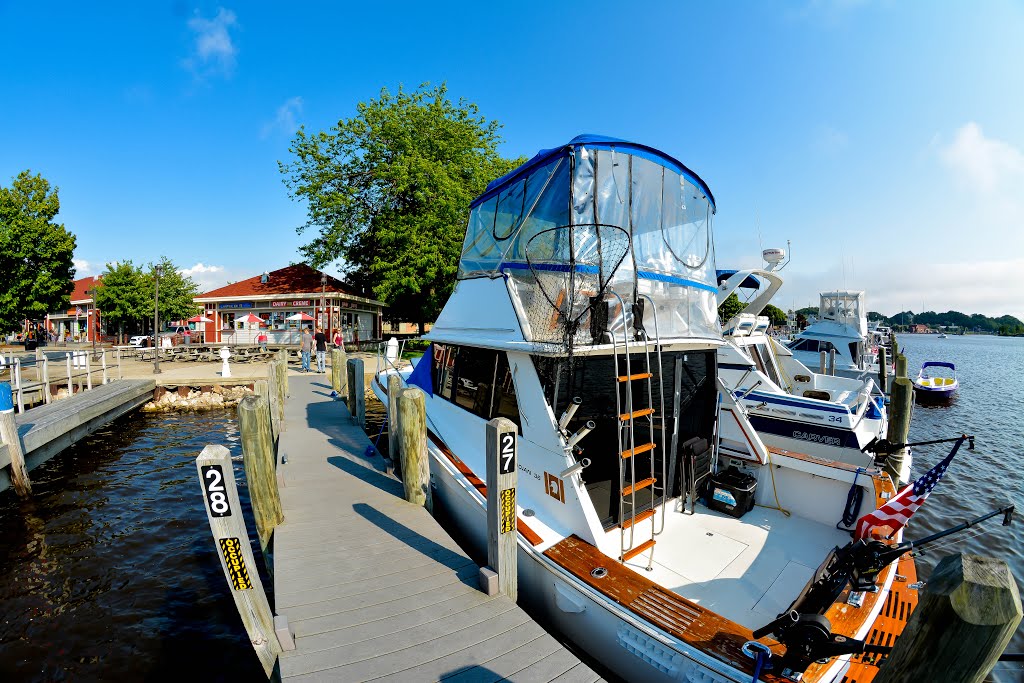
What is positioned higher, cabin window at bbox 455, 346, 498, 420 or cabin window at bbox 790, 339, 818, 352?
cabin window at bbox 455, 346, 498, 420

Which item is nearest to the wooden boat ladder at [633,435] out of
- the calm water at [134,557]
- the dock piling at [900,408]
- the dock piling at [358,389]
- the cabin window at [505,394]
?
the cabin window at [505,394]

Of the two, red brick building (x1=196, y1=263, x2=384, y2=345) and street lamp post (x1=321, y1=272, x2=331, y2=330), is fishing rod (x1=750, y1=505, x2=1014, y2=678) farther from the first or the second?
red brick building (x1=196, y1=263, x2=384, y2=345)

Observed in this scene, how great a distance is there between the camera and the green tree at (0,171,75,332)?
1518 cm

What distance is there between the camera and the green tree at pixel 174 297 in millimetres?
33906

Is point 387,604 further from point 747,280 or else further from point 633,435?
point 747,280

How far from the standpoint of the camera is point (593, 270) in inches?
168

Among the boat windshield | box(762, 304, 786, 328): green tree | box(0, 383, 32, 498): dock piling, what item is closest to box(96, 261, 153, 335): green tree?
box(0, 383, 32, 498): dock piling

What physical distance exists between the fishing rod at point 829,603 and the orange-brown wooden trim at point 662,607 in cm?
18

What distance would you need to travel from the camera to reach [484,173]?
2153 cm

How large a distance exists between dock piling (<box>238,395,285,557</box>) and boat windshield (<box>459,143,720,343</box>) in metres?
3.00

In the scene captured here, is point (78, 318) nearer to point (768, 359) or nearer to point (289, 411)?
point (289, 411)

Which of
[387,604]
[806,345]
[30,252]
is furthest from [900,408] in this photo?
[30,252]

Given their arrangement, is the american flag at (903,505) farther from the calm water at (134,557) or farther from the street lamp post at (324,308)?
the street lamp post at (324,308)

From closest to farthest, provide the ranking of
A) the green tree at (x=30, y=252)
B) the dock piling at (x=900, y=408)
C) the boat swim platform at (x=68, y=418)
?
the boat swim platform at (x=68, y=418) → the dock piling at (x=900, y=408) → the green tree at (x=30, y=252)
